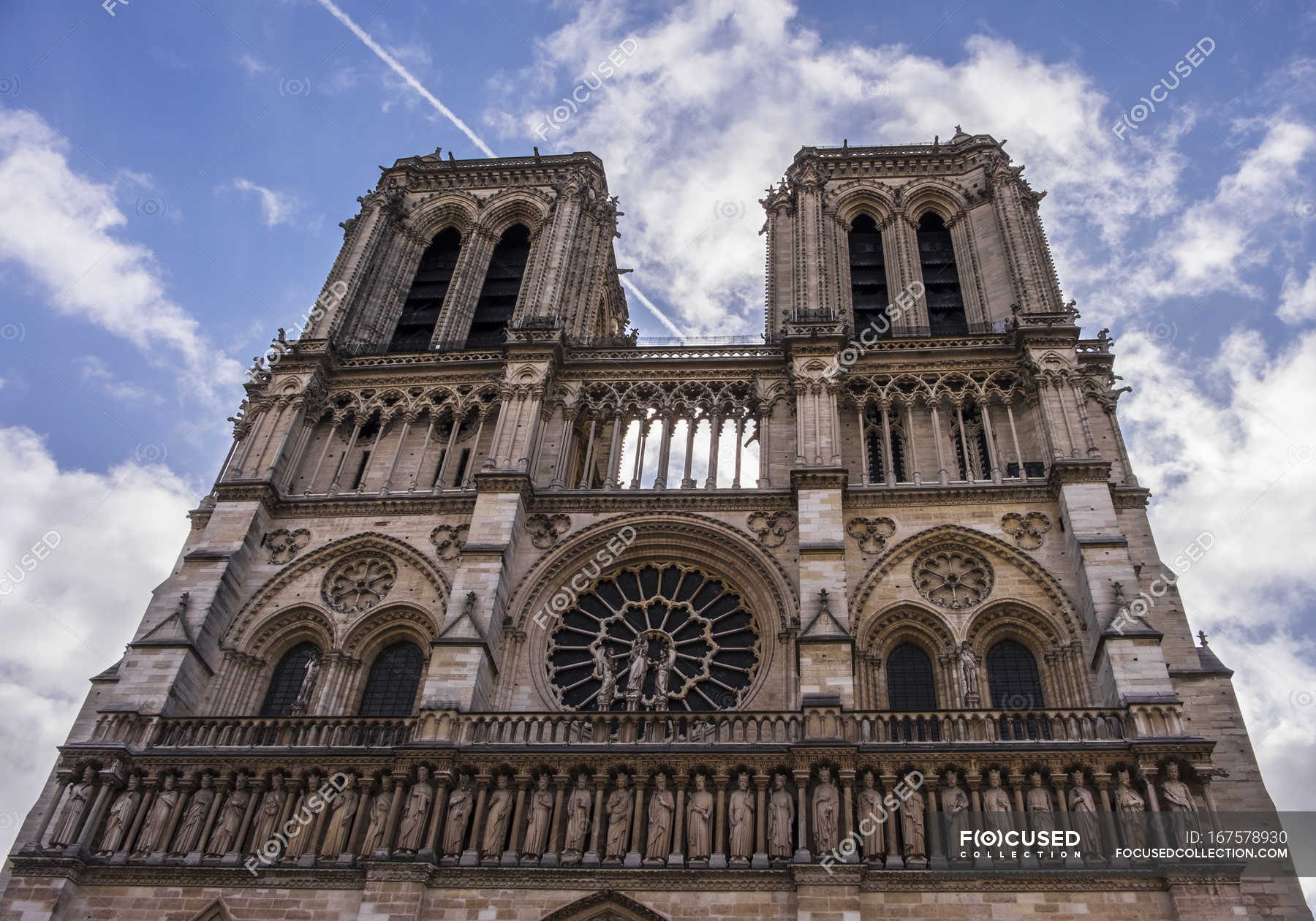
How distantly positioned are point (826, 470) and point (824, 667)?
494 centimetres

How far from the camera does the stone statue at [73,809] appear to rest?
60.1 feet

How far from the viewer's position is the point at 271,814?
60.8 ft

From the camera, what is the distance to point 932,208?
3294cm

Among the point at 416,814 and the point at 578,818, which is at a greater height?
the point at 578,818

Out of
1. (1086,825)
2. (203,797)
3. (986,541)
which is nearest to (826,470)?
(986,541)

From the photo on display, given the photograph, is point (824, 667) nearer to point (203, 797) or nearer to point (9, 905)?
point (203, 797)

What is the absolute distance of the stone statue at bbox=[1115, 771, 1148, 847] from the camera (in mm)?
16594

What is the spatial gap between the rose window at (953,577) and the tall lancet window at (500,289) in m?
13.5

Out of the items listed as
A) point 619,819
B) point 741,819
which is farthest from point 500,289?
point 741,819

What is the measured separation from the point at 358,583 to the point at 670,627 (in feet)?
22.3

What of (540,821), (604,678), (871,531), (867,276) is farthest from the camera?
(867,276)

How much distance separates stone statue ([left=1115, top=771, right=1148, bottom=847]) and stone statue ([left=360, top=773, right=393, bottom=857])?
11.5 m

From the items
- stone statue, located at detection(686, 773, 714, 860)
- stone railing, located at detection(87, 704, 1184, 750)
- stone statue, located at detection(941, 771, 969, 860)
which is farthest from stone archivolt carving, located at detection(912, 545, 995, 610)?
stone statue, located at detection(686, 773, 714, 860)

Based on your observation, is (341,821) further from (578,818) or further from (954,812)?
(954,812)
